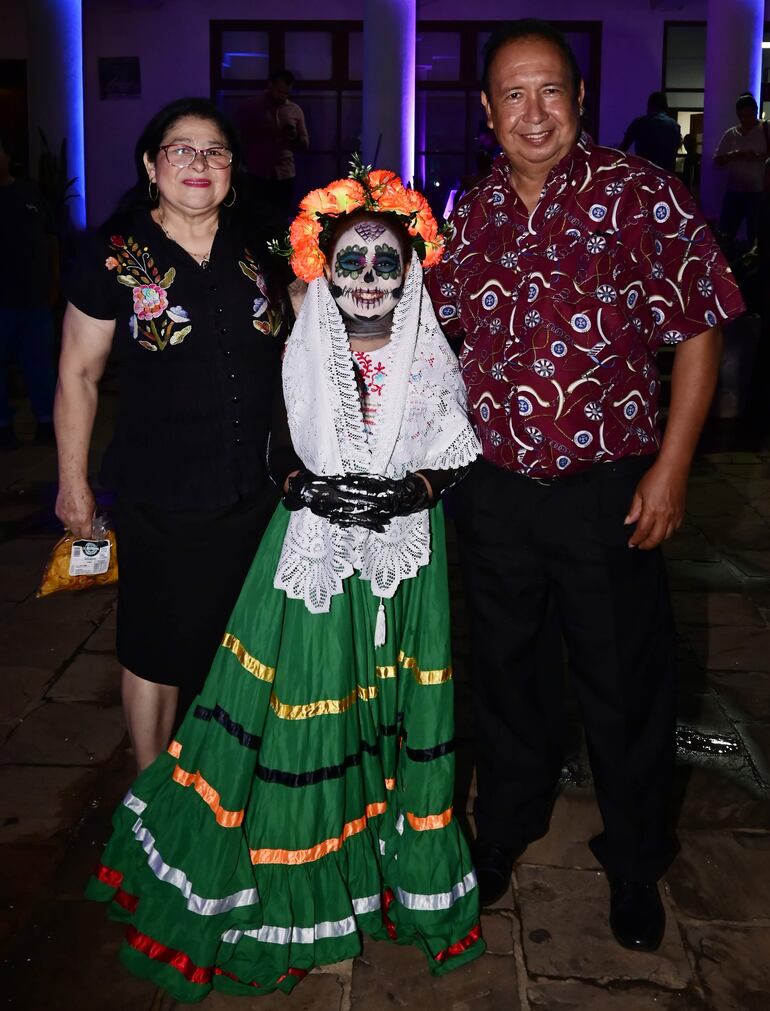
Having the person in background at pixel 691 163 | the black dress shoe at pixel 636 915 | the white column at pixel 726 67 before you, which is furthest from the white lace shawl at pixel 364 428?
the person in background at pixel 691 163

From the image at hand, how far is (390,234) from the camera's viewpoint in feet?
7.77

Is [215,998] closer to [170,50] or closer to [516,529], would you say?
[516,529]

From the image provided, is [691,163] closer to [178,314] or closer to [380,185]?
[380,185]

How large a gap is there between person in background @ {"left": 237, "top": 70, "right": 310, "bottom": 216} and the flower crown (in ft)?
24.8

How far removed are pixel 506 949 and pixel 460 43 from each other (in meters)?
12.7

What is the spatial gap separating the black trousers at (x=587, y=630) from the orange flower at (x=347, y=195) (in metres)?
0.65

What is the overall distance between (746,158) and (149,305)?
8714 millimetres

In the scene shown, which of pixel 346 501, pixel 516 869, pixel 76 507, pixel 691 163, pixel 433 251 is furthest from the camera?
pixel 691 163

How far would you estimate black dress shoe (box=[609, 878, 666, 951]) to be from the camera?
2.44 m

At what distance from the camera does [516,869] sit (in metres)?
2.76

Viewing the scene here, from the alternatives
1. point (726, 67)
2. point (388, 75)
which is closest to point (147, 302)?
point (388, 75)

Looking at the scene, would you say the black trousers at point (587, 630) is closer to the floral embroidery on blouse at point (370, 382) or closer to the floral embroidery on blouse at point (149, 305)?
the floral embroidery on blouse at point (370, 382)

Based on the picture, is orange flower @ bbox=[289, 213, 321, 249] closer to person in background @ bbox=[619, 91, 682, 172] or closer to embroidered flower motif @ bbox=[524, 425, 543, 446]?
embroidered flower motif @ bbox=[524, 425, 543, 446]

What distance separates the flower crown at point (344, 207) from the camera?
238 cm
